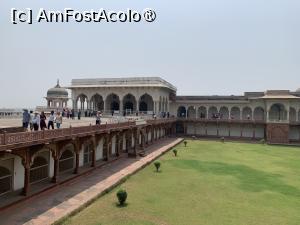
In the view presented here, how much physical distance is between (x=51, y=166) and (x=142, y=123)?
1330 centimetres

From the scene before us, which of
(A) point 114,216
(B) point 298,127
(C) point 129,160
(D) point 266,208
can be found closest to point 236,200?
(D) point 266,208

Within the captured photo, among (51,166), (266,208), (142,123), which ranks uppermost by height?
(142,123)

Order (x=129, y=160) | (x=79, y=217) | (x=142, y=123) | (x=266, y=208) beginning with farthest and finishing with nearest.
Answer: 1. (x=142, y=123)
2. (x=129, y=160)
3. (x=266, y=208)
4. (x=79, y=217)

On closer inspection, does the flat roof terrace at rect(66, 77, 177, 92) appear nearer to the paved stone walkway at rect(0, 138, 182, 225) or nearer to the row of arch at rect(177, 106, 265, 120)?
the row of arch at rect(177, 106, 265, 120)

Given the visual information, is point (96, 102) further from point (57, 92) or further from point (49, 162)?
point (49, 162)

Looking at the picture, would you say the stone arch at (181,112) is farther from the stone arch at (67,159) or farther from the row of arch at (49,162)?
the stone arch at (67,159)

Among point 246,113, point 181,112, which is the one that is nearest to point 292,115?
point 246,113

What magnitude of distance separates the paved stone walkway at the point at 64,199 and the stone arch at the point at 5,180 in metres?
1.28

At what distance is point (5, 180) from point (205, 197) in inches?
360

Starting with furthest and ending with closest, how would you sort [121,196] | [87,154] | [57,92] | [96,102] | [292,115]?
[292,115] < [96,102] < [57,92] < [87,154] < [121,196]

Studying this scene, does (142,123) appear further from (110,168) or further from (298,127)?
(298,127)

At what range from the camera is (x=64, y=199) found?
13.6 meters

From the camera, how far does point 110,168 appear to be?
21.1 meters

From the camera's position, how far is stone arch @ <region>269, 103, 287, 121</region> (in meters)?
46.5
